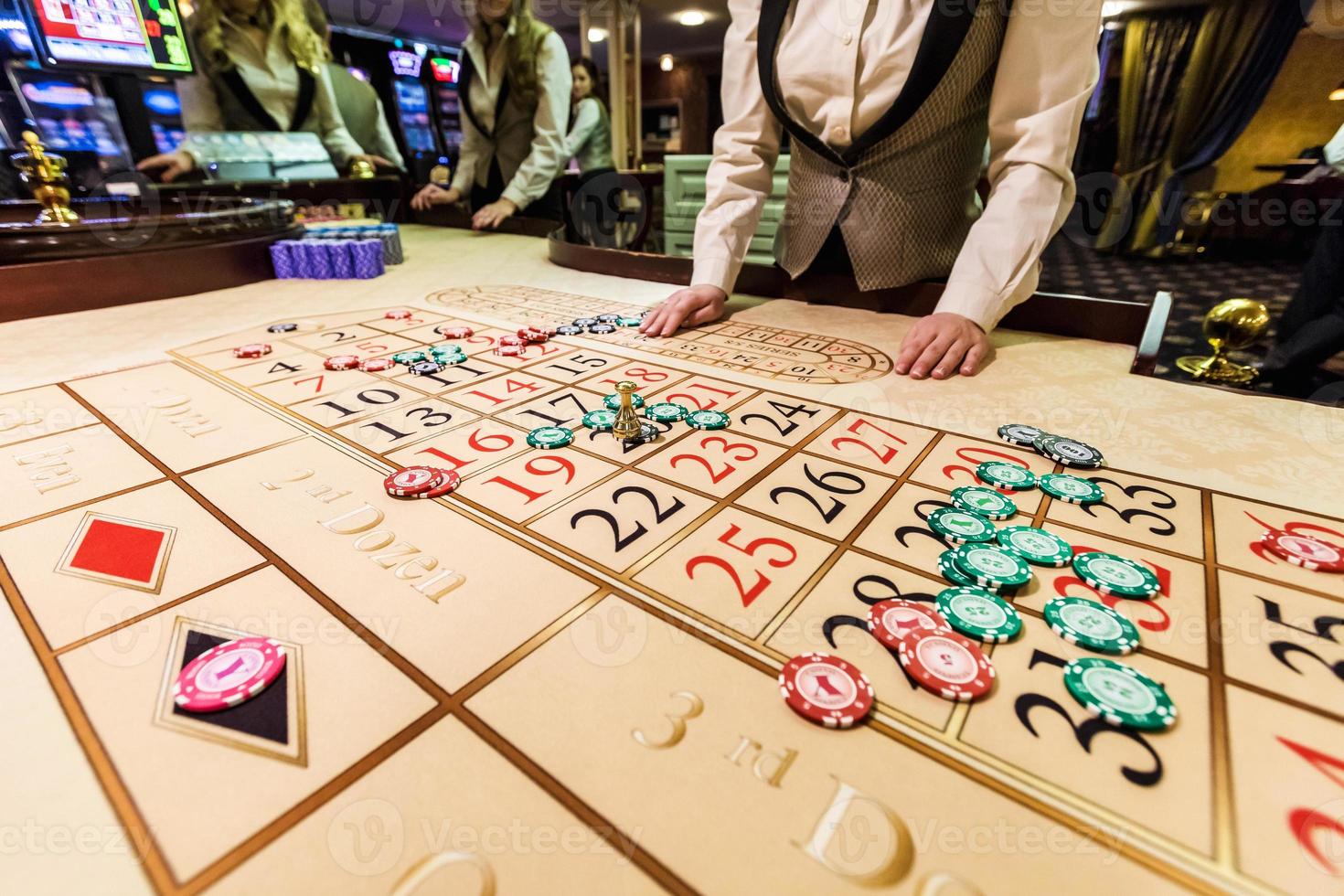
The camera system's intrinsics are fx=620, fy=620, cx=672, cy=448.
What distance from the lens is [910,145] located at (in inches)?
69.5

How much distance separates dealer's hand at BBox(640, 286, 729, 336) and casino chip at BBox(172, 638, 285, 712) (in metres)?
1.32

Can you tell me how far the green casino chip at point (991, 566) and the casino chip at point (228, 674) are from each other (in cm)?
75

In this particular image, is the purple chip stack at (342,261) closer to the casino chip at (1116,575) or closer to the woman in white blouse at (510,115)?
the woman in white blouse at (510,115)

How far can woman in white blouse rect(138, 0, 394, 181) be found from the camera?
14.3 ft

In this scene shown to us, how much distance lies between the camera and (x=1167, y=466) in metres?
1.03

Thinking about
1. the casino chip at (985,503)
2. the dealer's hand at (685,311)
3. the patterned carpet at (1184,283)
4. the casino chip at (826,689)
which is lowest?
the patterned carpet at (1184,283)

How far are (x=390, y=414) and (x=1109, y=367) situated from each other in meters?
1.66

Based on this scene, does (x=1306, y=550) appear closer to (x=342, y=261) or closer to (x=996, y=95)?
(x=996, y=95)

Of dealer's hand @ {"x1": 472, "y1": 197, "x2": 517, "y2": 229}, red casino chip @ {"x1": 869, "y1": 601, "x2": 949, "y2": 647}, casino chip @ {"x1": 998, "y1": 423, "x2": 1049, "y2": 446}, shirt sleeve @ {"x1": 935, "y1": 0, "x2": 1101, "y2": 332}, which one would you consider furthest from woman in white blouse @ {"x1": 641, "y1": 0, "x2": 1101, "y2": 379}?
dealer's hand @ {"x1": 472, "y1": 197, "x2": 517, "y2": 229}

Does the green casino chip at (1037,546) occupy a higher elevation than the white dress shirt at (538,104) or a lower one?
lower

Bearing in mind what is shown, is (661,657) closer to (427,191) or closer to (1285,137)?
(1285,137)

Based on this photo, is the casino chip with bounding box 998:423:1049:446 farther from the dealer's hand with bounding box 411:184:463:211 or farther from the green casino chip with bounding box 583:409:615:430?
the dealer's hand with bounding box 411:184:463:211

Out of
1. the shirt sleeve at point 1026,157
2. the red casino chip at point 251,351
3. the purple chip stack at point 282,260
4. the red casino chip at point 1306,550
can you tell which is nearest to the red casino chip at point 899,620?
the red casino chip at point 1306,550

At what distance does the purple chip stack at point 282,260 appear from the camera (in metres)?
2.64
